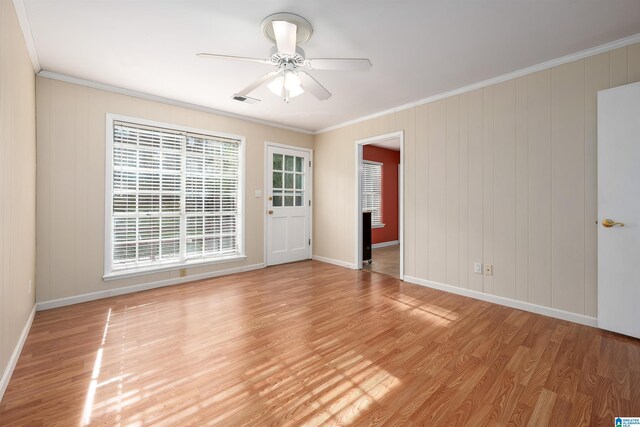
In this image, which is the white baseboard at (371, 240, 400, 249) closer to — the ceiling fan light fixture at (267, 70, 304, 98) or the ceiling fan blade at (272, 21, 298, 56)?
the ceiling fan light fixture at (267, 70, 304, 98)

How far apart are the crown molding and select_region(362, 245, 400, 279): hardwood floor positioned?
474cm

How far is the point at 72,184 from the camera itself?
10.6 feet

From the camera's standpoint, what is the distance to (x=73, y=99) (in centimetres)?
322

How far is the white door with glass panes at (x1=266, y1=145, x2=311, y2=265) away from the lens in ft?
16.6

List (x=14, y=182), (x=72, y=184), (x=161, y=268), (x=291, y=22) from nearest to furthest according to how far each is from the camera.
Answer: (x=14, y=182), (x=291, y=22), (x=72, y=184), (x=161, y=268)

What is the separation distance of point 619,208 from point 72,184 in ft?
17.8

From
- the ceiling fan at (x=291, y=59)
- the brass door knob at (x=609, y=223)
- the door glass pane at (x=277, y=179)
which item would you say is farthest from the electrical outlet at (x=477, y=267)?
the door glass pane at (x=277, y=179)

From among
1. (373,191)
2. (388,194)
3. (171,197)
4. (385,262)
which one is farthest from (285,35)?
(388,194)

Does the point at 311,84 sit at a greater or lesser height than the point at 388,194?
greater

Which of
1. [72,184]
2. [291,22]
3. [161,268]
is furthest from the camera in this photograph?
[161,268]

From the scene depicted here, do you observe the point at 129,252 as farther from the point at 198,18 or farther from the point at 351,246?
the point at 351,246

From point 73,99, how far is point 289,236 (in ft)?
11.5

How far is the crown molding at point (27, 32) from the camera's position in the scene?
2.05 m

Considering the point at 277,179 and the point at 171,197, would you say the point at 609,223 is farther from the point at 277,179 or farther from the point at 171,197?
the point at 171,197
